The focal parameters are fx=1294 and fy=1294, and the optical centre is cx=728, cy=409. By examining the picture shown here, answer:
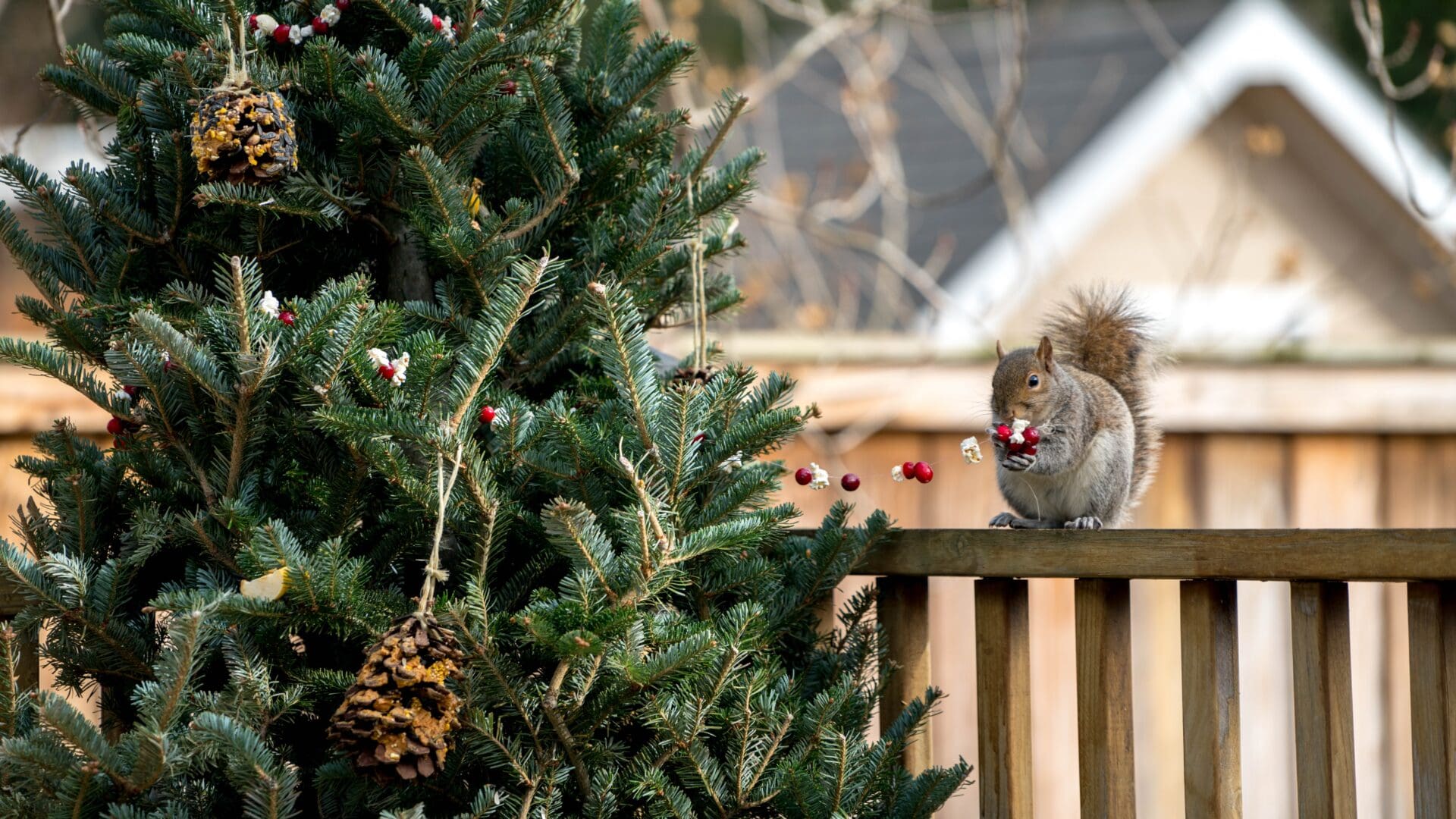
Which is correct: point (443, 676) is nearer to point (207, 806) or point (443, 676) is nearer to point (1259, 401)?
point (207, 806)

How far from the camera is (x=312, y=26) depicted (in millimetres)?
1487

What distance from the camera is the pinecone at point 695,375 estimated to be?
61.3 inches

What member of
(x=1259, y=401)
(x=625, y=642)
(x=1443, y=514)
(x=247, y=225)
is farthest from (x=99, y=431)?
(x=1443, y=514)

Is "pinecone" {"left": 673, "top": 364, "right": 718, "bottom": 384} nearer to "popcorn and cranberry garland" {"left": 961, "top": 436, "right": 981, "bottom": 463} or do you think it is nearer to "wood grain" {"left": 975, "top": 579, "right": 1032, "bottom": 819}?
"popcorn and cranberry garland" {"left": 961, "top": 436, "right": 981, "bottom": 463}

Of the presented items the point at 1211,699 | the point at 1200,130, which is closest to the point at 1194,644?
the point at 1211,699

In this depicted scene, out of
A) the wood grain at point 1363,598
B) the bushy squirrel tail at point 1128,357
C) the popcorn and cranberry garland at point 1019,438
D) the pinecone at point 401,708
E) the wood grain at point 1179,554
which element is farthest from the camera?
the wood grain at point 1363,598

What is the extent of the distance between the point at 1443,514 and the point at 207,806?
2.74 m

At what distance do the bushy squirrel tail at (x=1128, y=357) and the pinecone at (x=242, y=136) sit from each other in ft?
3.92

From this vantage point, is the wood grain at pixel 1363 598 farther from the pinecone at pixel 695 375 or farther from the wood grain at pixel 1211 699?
the pinecone at pixel 695 375

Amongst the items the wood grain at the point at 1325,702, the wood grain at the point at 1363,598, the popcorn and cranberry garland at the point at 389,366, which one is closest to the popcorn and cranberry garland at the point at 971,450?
the wood grain at the point at 1325,702

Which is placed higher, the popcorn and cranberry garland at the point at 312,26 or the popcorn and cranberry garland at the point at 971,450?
the popcorn and cranberry garland at the point at 312,26

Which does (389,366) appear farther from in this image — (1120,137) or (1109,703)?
(1120,137)

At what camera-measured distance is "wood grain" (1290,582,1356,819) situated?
1.48m

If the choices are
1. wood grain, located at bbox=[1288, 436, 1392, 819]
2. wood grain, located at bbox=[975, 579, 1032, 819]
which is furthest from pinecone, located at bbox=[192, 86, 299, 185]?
wood grain, located at bbox=[1288, 436, 1392, 819]
